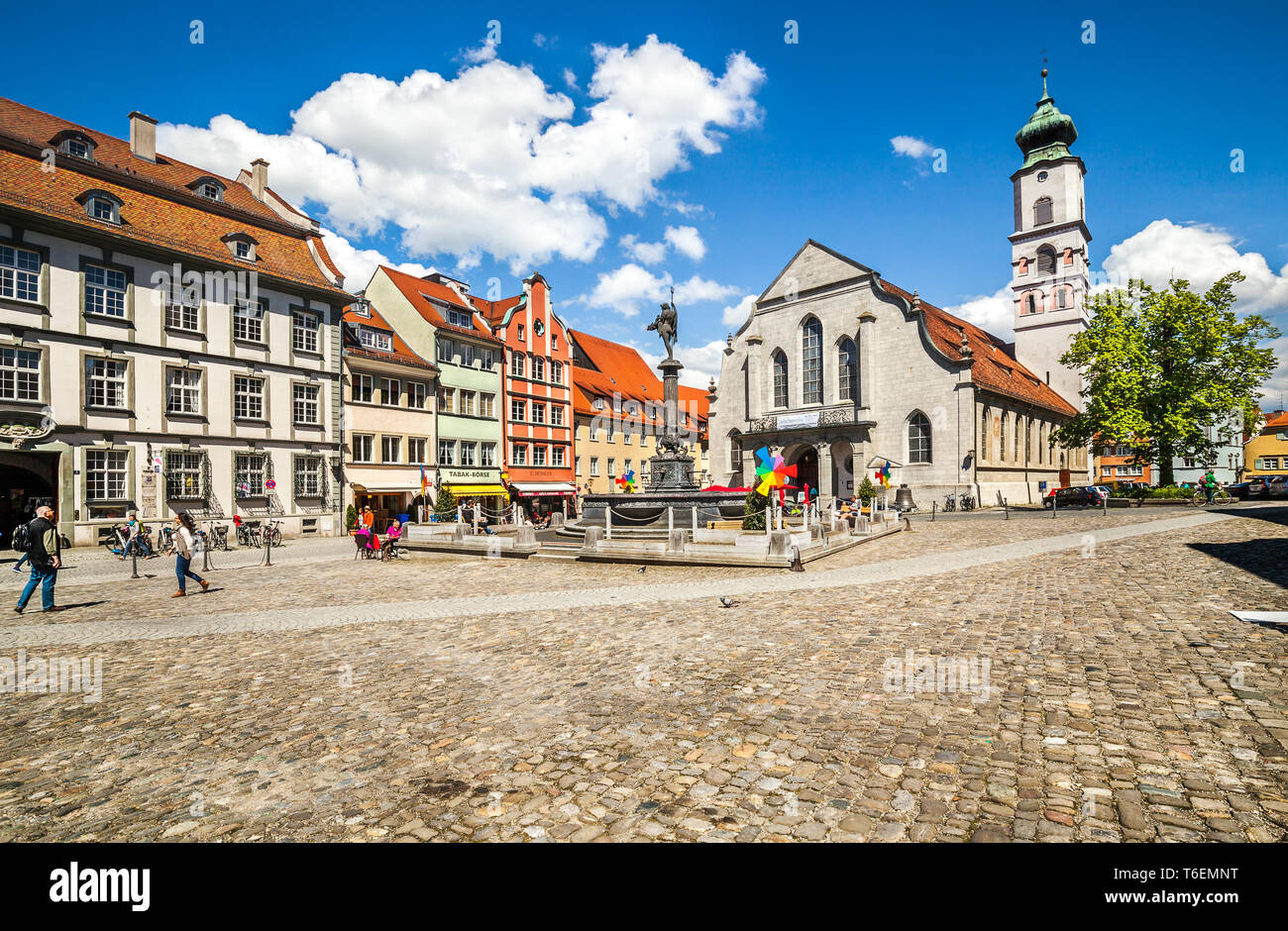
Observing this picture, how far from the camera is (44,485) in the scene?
79.2 ft

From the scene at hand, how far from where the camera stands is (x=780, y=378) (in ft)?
161

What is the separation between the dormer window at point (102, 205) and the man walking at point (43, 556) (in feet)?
65.5

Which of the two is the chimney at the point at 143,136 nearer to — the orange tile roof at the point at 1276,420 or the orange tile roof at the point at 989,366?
the orange tile roof at the point at 989,366

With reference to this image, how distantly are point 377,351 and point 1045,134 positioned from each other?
188ft

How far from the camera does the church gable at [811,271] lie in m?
45.7

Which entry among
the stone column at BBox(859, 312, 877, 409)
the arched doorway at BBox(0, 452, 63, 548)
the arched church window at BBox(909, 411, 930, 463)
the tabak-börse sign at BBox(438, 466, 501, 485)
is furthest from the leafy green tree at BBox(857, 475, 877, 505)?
the arched doorway at BBox(0, 452, 63, 548)

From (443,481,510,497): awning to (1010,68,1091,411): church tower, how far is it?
46.8 meters

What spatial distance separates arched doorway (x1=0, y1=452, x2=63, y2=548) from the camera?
76.5ft

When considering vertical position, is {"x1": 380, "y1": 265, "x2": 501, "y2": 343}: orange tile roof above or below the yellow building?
above

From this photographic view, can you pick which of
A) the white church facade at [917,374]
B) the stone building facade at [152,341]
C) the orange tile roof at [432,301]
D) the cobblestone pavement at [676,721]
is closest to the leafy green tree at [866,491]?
the white church facade at [917,374]

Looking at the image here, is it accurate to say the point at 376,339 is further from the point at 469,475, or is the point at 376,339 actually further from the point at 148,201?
the point at 148,201

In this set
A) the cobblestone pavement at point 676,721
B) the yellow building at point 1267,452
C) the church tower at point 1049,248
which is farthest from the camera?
the yellow building at point 1267,452

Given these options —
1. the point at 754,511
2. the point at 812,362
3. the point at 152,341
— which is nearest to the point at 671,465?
the point at 754,511

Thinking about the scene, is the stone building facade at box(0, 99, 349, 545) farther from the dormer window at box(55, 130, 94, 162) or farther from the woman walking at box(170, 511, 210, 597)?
the woman walking at box(170, 511, 210, 597)
